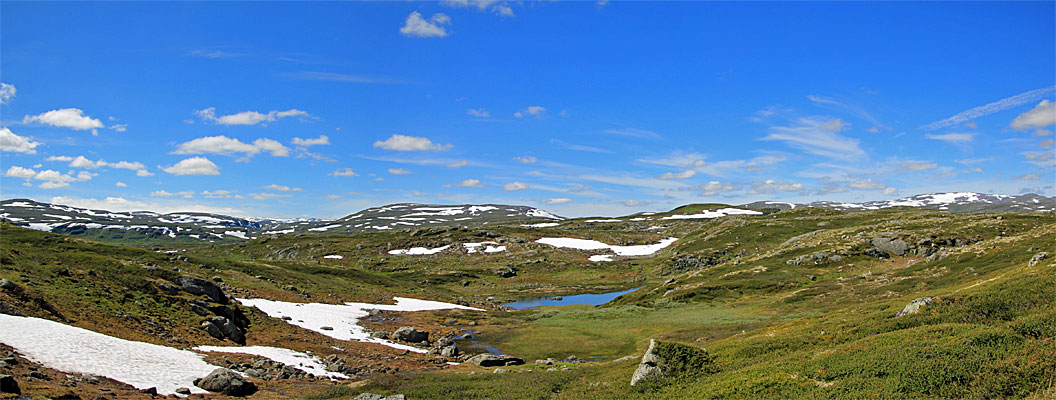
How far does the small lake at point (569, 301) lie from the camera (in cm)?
10669

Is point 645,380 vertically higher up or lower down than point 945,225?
lower down

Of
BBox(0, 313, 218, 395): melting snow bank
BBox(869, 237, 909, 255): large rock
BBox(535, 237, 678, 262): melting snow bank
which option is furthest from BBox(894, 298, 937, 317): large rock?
BBox(535, 237, 678, 262): melting snow bank

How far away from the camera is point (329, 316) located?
61938mm

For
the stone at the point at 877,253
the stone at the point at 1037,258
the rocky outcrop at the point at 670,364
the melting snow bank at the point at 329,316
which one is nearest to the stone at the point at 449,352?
the melting snow bank at the point at 329,316

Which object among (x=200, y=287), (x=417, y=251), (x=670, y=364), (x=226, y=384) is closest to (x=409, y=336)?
(x=200, y=287)

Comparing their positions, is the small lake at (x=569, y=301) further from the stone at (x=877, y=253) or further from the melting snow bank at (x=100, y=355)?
the melting snow bank at (x=100, y=355)

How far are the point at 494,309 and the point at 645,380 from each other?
235 feet

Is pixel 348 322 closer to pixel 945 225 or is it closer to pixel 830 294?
pixel 830 294

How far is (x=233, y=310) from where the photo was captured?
46094mm

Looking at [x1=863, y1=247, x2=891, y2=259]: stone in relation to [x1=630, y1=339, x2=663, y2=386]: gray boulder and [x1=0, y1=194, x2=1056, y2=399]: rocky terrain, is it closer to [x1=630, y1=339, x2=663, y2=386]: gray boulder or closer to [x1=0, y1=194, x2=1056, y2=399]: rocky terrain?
[x1=0, y1=194, x2=1056, y2=399]: rocky terrain

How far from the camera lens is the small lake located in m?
107

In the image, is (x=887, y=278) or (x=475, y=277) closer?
(x=887, y=278)

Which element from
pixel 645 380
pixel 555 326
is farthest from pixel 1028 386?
pixel 555 326

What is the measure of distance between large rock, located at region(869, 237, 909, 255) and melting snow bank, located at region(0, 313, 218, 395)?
112 metres
